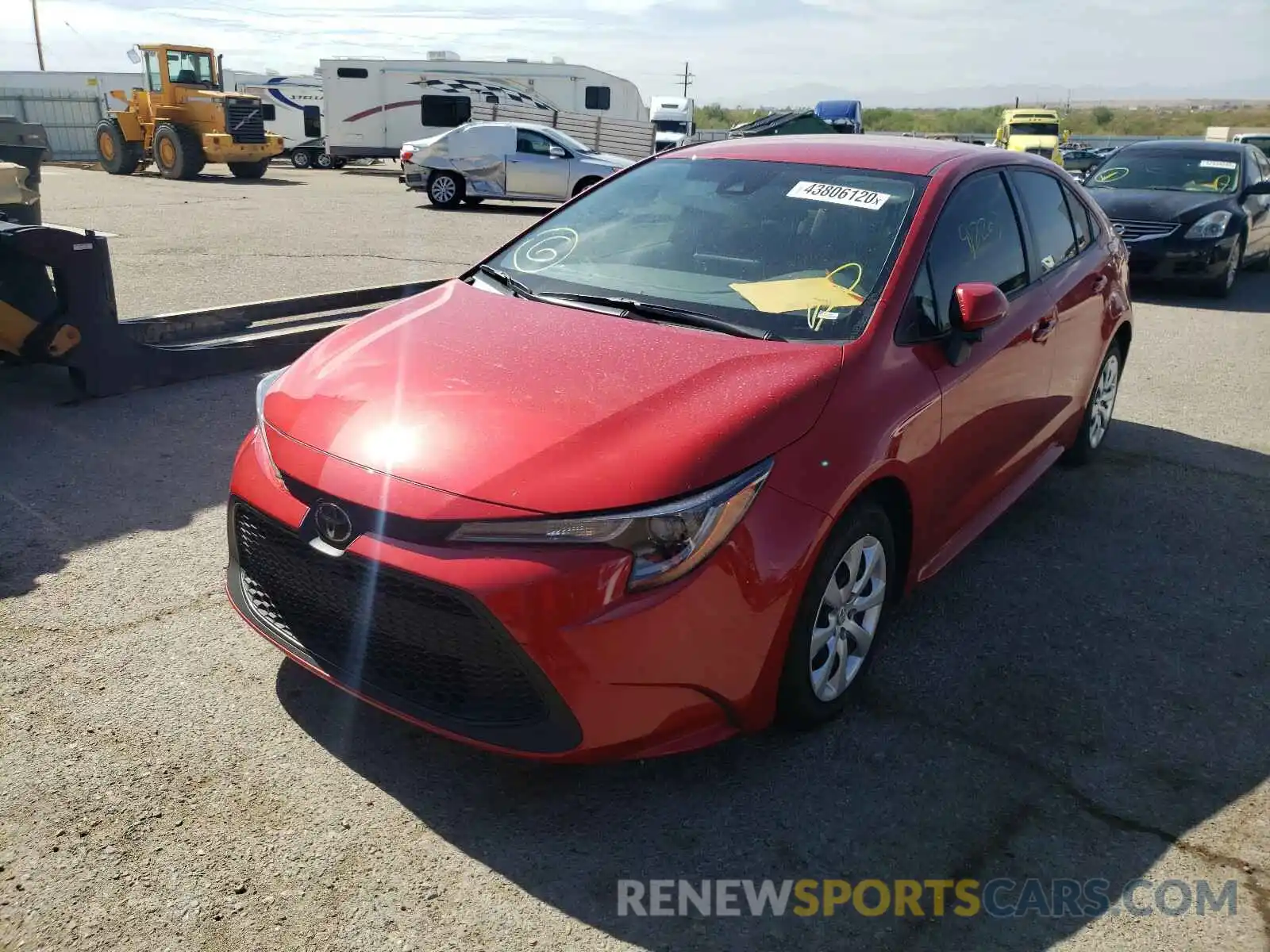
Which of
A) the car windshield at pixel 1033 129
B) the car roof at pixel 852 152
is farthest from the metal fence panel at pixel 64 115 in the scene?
the car roof at pixel 852 152

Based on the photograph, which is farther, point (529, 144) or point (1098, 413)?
point (529, 144)

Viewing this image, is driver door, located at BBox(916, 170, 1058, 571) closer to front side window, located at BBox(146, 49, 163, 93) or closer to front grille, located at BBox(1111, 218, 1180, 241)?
front grille, located at BBox(1111, 218, 1180, 241)

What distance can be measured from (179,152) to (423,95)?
666 centimetres

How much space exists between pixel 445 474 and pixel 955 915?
1626 millimetres

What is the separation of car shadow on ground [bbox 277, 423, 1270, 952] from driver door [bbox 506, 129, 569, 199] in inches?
644

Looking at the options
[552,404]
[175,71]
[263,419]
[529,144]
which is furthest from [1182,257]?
[175,71]

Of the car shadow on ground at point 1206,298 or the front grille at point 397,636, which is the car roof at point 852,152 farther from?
the car shadow on ground at point 1206,298

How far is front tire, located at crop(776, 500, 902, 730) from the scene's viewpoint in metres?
2.81

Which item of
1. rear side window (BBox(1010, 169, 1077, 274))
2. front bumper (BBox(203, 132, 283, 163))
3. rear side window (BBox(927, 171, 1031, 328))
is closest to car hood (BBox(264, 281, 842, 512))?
rear side window (BBox(927, 171, 1031, 328))

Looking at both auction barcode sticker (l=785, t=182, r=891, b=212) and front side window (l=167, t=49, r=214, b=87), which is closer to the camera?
auction barcode sticker (l=785, t=182, r=891, b=212)

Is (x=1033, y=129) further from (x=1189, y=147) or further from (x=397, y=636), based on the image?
(x=397, y=636)

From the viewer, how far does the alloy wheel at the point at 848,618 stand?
2.97 metres

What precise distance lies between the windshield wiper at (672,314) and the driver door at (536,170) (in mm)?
16147

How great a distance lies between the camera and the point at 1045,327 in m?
4.25
